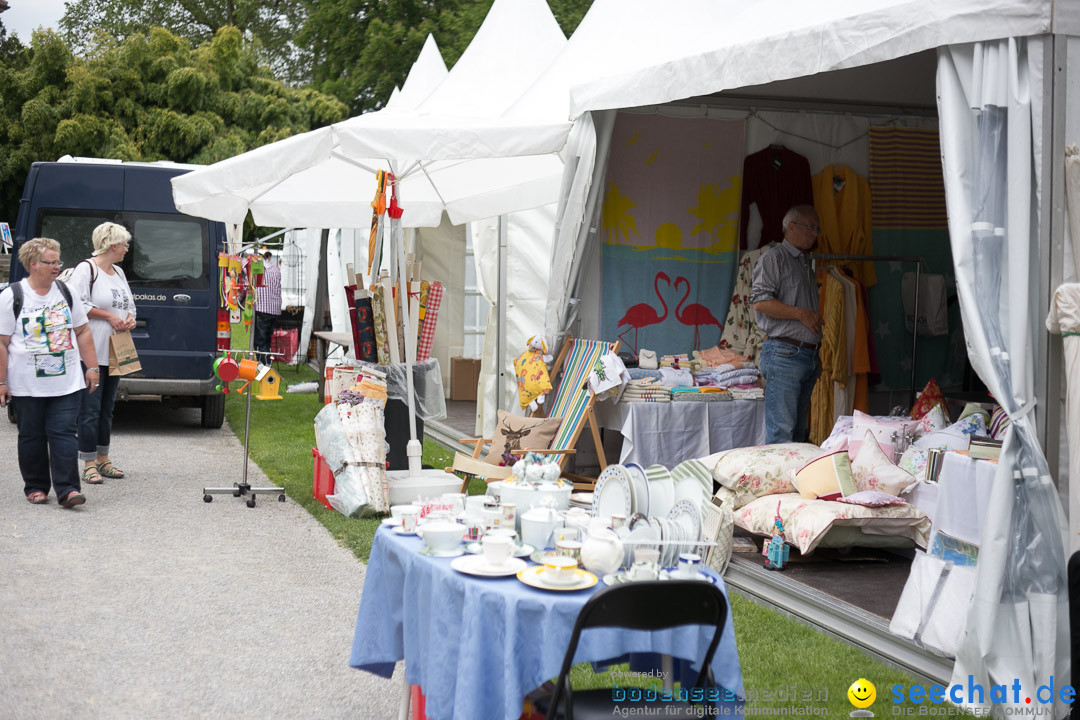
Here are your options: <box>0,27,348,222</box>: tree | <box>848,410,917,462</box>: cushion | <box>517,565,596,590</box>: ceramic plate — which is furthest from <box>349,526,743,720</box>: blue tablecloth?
<box>0,27,348,222</box>: tree

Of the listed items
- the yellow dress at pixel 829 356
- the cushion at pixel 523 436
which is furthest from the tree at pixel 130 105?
the yellow dress at pixel 829 356

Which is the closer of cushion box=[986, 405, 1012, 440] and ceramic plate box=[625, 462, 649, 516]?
ceramic plate box=[625, 462, 649, 516]

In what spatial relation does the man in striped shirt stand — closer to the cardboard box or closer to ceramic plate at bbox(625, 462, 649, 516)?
the cardboard box

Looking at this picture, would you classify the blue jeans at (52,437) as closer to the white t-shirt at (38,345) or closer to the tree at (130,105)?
the white t-shirt at (38,345)

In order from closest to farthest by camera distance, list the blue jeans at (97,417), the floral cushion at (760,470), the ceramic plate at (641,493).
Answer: the ceramic plate at (641,493), the floral cushion at (760,470), the blue jeans at (97,417)

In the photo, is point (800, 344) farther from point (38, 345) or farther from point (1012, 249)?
point (38, 345)

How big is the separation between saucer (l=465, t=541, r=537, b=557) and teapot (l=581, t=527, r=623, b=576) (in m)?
0.21

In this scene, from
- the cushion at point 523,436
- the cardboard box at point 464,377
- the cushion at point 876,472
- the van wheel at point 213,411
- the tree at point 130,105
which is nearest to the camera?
the cushion at point 876,472

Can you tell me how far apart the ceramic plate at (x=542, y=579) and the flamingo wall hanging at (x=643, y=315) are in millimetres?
5100

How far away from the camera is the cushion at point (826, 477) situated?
574cm

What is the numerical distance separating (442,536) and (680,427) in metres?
4.37

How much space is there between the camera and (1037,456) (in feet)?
12.5

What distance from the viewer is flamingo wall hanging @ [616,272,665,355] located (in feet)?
26.5

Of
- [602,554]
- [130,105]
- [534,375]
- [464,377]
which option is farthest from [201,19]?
[602,554]
